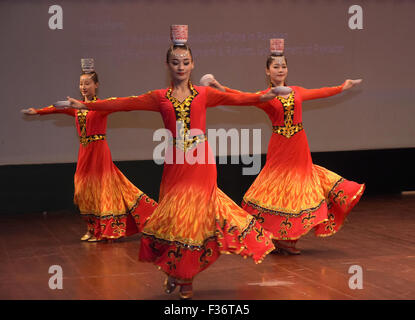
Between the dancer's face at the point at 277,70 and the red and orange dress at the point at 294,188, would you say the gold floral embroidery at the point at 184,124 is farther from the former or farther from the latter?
the dancer's face at the point at 277,70

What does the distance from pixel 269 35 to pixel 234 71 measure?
0.57m

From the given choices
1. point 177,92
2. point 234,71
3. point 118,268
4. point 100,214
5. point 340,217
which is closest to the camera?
point 177,92

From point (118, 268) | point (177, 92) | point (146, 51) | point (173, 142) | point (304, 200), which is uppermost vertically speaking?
point (146, 51)

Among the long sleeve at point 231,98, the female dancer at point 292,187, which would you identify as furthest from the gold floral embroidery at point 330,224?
the long sleeve at point 231,98

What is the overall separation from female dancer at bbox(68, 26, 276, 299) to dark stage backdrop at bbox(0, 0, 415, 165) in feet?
12.3

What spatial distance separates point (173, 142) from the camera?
161 inches

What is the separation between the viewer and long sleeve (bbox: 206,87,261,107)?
4.00 m

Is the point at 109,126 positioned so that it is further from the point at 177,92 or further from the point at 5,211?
the point at 177,92

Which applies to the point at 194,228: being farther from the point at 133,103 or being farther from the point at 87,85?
the point at 87,85

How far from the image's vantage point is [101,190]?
6070 millimetres

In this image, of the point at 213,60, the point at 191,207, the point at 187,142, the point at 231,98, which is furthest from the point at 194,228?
the point at 213,60

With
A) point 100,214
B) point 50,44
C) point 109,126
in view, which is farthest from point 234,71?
point 100,214

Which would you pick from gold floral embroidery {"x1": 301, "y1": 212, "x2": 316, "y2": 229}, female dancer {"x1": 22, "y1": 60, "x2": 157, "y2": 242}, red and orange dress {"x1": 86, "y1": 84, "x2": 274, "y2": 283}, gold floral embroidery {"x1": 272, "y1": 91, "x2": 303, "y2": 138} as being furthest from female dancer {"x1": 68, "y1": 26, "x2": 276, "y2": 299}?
female dancer {"x1": 22, "y1": 60, "x2": 157, "y2": 242}

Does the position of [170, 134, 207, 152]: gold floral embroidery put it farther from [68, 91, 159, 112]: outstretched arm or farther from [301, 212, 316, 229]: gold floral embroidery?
[301, 212, 316, 229]: gold floral embroidery
